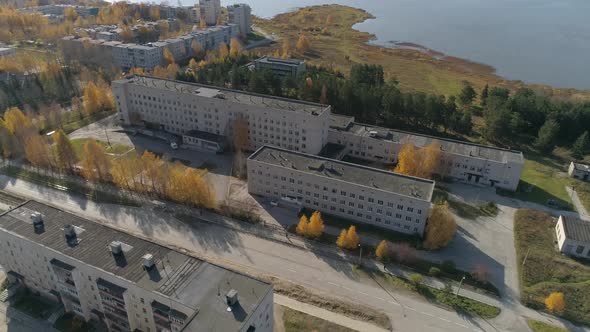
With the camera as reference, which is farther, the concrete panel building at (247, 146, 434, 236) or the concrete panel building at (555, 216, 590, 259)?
the concrete panel building at (247, 146, 434, 236)

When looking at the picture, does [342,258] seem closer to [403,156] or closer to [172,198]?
[403,156]

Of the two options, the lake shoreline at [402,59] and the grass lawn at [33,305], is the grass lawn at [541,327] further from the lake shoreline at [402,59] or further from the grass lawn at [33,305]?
the lake shoreline at [402,59]

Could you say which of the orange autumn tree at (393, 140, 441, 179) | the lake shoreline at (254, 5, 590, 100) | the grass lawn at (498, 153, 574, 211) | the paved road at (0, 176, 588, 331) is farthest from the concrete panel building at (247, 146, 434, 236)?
the lake shoreline at (254, 5, 590, 100)

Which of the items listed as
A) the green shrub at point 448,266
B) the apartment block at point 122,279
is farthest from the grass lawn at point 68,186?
the green shrub at point 448,266

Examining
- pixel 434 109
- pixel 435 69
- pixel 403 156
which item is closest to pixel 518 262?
pixel 403 156

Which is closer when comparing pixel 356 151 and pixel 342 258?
pixel 342 258

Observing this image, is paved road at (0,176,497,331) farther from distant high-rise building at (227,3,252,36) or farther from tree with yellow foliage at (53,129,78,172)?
distant high-rise building at (227,3,252,36)
